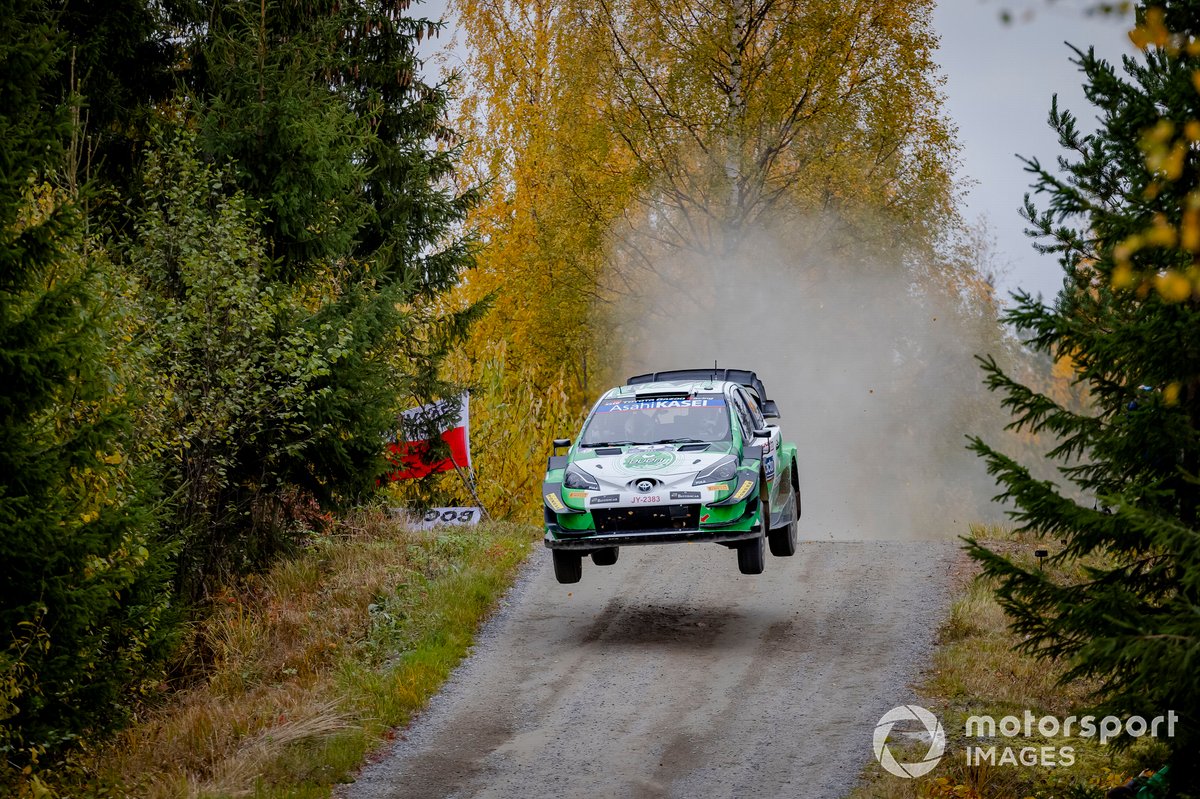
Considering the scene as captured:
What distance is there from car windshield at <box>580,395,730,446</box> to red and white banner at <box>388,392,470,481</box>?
5691mm

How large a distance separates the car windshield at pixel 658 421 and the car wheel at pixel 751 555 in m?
1.17

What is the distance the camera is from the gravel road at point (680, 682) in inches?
337

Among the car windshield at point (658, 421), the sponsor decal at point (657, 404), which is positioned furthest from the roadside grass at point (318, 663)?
the sponsor decal at point (657, 404)

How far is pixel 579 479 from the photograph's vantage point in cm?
1138

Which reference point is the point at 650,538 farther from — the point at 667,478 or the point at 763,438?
the point at 763,438

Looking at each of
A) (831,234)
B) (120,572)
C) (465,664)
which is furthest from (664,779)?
(831,234)

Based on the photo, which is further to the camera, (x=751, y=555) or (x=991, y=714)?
(x=751, y=555)

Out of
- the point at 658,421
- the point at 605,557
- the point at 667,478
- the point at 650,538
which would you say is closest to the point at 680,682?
the point at 650,538

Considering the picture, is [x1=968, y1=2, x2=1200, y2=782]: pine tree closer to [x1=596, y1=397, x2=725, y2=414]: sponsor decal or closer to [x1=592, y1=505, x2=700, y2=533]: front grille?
[x1=592, y1=505, x2=700, y2=533]: front grille

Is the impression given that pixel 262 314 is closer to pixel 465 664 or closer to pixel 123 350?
pixel 123 350

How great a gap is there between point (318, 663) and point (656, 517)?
12.7 ft

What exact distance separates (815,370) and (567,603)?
46.6 ft

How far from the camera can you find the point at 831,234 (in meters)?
24.8

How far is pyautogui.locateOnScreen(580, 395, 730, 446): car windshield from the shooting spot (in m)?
12.3
